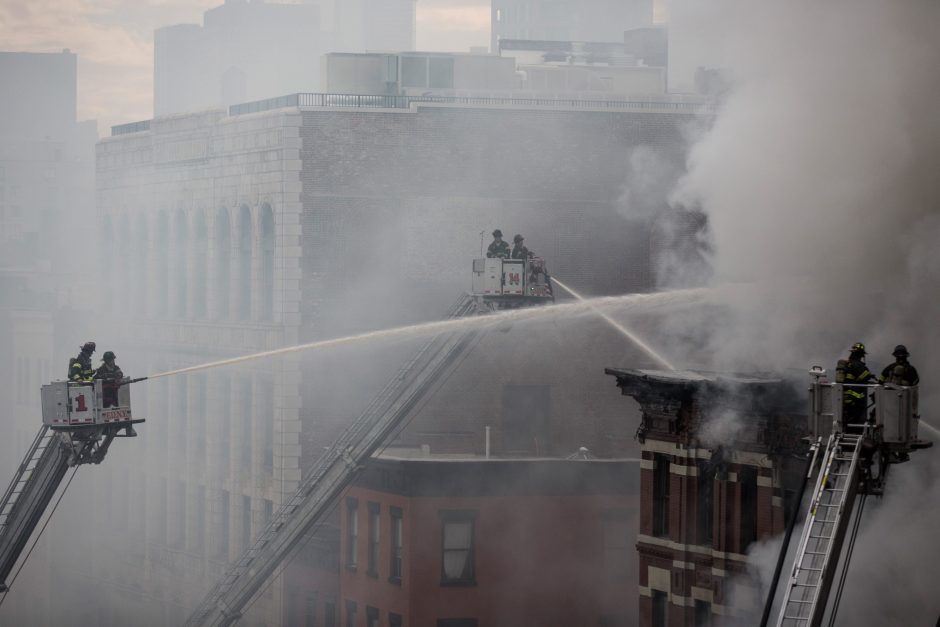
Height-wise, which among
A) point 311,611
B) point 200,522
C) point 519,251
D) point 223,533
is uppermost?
point 519,251

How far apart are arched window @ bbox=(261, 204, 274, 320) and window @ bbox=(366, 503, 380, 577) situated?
302 inches

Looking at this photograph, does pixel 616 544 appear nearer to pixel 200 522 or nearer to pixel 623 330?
pixel 623 330

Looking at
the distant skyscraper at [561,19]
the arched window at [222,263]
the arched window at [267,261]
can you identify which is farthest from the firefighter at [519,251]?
the distant skyscraper at [561,19]

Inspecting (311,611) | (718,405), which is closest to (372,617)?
(311,611)

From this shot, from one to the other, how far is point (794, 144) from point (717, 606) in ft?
22.8

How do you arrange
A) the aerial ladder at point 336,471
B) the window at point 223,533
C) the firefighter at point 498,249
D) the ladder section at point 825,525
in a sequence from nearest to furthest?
the ladder section at point 825,525
the firefighter at point 498,249
the aerial ladder at point 336,471
the window at point 223,533

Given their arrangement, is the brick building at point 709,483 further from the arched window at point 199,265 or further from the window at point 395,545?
the arched window at point 199,265

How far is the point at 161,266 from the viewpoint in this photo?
51.4 m

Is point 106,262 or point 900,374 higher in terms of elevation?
point 106,262

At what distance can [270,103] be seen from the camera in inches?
1804

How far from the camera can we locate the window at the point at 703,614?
2681 cm

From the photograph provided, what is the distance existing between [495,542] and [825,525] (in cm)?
1919

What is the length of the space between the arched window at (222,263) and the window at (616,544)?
13.8 meters

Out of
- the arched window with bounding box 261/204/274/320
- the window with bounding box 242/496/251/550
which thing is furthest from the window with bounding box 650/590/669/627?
the window with bounding box 242/496/251/550
